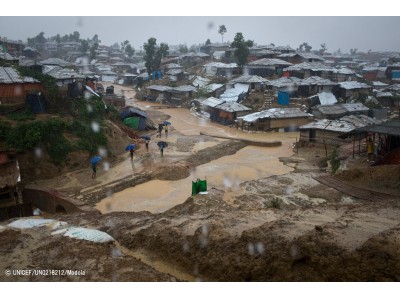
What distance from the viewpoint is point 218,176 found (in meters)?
22.6

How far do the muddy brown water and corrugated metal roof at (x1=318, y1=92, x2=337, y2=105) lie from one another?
8483 millimetres

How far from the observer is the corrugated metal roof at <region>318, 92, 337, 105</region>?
137 feet

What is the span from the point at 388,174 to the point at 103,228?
1323 centimetres

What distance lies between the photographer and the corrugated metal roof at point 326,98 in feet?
137

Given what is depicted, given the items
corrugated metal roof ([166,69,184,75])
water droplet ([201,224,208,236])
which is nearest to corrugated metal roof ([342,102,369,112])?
corrugated metal roof ([166,69,184,75])

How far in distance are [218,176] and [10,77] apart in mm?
17292

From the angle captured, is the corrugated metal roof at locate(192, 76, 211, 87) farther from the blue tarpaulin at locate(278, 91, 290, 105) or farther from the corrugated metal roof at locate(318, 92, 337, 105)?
the corrugated metal roof at locate(318, 92, 337, 105)

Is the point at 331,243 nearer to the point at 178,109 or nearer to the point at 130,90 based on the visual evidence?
the point at 178,109

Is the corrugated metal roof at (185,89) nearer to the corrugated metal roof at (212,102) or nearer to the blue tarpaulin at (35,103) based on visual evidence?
the corrugated metal roof at (212,102)

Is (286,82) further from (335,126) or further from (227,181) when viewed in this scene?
(227,181)

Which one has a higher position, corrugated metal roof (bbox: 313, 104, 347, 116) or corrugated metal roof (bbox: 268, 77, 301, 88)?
corrugated metal roof (bbox: 268, 77, 301, 88)

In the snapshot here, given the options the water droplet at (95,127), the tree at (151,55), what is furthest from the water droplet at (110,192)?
the tree at (151,55)

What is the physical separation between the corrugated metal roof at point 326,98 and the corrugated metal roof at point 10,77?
30.5 metres

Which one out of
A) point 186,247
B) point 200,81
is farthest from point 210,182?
point 200,81
